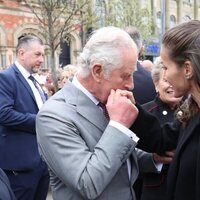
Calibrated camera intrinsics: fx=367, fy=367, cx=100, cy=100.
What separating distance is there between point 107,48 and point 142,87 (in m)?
1.77

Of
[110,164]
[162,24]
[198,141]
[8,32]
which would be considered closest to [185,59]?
[198,141]

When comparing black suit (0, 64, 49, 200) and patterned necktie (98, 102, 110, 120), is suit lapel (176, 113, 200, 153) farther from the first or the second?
black suit (0, 64, 49, 200)

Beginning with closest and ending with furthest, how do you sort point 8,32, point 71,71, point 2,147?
point 2,147
point 71,71
point 8,32

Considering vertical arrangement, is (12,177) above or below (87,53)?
below

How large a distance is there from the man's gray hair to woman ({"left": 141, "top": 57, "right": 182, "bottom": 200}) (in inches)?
35.8

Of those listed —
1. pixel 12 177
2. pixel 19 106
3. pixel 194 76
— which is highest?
pixel 194 76

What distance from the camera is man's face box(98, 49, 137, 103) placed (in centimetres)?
162

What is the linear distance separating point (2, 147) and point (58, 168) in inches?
79.1

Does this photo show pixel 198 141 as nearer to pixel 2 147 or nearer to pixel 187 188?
pixel 187 188

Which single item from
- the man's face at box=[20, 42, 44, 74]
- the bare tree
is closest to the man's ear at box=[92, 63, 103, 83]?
the man's face at box=[20, 42, 44, 74]

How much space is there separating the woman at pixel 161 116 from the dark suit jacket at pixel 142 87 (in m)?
0.45

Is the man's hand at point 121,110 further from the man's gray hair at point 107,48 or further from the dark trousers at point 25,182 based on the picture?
the dark trousers at point 25,182

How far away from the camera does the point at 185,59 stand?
1.61 metres

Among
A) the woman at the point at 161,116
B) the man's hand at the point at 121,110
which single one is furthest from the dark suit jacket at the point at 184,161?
the woman at the point at 161,116
